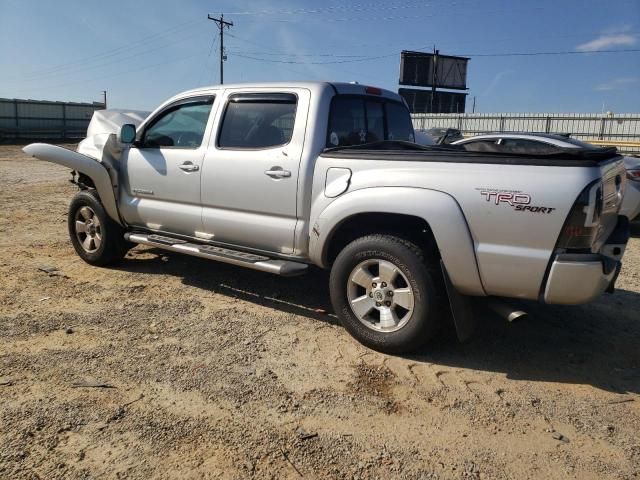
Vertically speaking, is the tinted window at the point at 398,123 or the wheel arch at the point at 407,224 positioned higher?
the tinted window at the point at 398,123

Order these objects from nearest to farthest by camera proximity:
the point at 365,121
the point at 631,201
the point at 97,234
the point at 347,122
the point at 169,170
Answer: the point at 347,122
the point at 365,121
the point at 169,170
the point at 97,234
the point at 631,201

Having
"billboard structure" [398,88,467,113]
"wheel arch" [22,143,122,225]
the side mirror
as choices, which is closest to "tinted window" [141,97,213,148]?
the side mirror

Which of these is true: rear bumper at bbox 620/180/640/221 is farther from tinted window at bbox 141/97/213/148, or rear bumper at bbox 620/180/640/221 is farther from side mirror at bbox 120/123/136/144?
side mirror at bbox 120/123/136/144

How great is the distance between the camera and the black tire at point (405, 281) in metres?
3.74

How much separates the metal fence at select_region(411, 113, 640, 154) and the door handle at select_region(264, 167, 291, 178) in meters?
20.5

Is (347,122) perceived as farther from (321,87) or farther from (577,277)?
(577,277)

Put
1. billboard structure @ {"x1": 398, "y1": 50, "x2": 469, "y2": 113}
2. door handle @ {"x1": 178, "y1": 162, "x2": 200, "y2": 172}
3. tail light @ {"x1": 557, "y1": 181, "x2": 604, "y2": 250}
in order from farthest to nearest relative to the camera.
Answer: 1. billboard structure @ {"x1": 398, "y1": 50, "x2": 469, "y2": 113}
2. door handle @ {"x1": 178, "y1": 162, "x2": 200, "y2": 172}
3. tail light @ {"x1": 557, "y1": 181, "x2": 604, "y2": 250}

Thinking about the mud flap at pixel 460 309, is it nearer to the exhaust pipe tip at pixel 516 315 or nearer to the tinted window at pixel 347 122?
→ the exhaust pipe tip at pixel 516 315

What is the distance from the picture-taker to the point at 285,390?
3.47m

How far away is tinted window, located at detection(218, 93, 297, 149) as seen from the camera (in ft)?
15.0

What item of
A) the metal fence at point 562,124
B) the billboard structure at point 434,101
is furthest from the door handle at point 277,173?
the billboard structure at point 434,101

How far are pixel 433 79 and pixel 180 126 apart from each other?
41176mm

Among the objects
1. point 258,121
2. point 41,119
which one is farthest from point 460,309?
point 41,119

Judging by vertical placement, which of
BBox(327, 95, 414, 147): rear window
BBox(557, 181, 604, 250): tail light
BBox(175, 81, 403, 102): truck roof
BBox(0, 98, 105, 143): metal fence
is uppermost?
BBox(0, 98, 105, 143): metal fence
